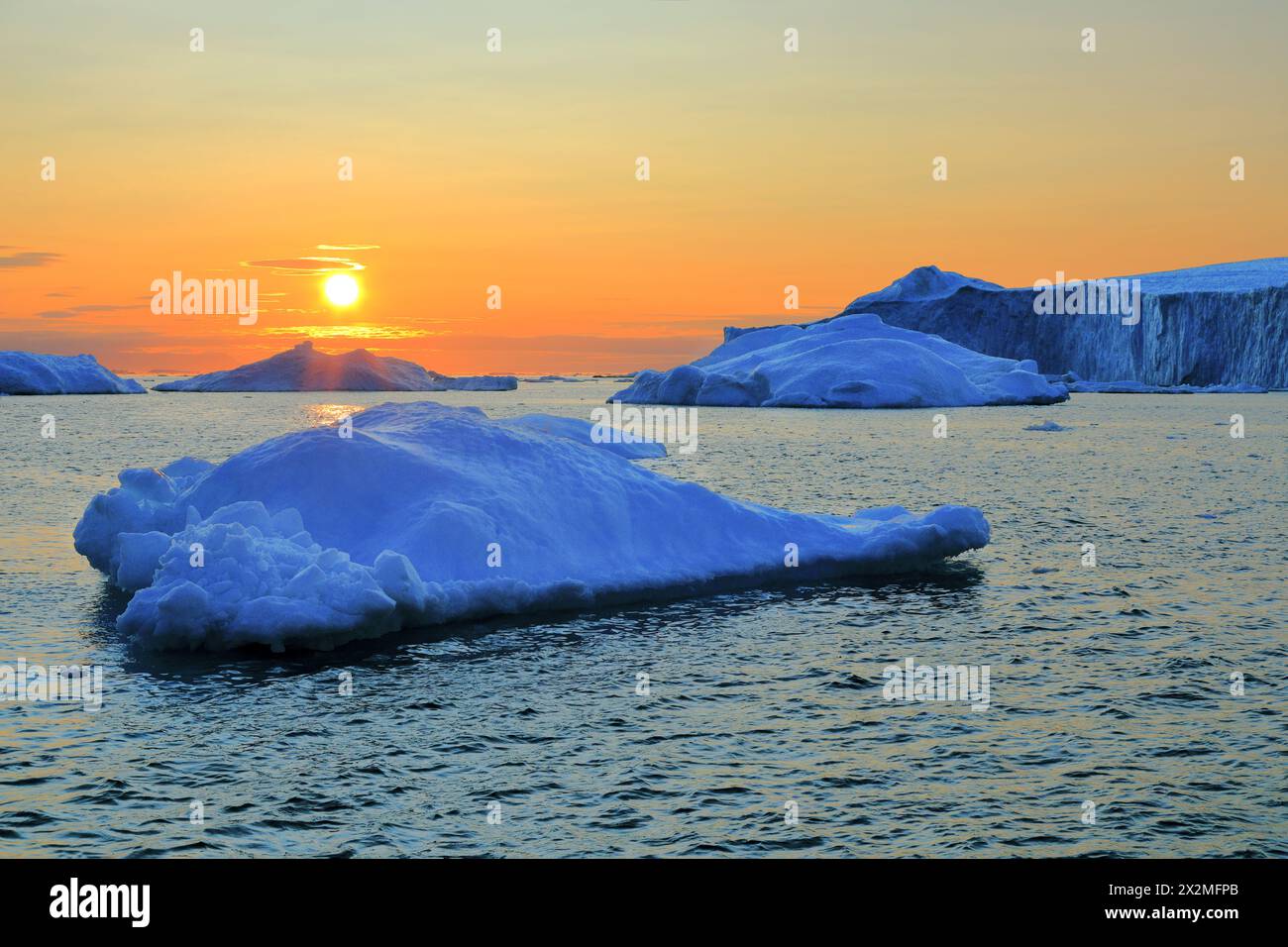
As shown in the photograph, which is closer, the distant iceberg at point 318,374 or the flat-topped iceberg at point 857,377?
the flat-topped iceberg at point 857,377

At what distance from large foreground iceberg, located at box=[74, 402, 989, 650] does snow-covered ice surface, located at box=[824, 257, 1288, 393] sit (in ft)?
325

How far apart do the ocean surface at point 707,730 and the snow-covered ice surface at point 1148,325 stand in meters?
97.5

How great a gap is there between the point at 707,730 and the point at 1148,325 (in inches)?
4426

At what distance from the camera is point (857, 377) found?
91.1 metres

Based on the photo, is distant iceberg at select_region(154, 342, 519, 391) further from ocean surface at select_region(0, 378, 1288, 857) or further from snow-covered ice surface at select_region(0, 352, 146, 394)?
ocean surface at select_region(0, 378, 1288, 857)

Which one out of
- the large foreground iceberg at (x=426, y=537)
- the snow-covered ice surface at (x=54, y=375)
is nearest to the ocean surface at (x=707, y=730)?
the large foreground iceberg at (x=426, y=537)

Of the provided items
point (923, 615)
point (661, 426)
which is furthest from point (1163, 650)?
point (661, 426)

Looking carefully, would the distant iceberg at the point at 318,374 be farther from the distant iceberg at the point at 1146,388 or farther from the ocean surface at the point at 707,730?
the ocean surface at the point at 707,730

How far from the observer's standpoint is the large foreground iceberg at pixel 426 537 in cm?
1338

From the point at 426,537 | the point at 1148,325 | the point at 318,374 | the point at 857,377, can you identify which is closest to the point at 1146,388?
the point at 1148,325

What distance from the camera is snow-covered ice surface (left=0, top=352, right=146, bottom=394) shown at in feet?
473

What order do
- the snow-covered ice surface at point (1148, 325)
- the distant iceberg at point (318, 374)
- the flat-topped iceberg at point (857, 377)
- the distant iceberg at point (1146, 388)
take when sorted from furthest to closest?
Answer: the distant iceberg at point (318, 374), the distant iceberg at point (1146, 388), the snow-covered ice surface at point (1148, 325), the flat-topped iceberg at point (857, 377)

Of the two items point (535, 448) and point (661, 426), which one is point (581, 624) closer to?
point (535, 448)
